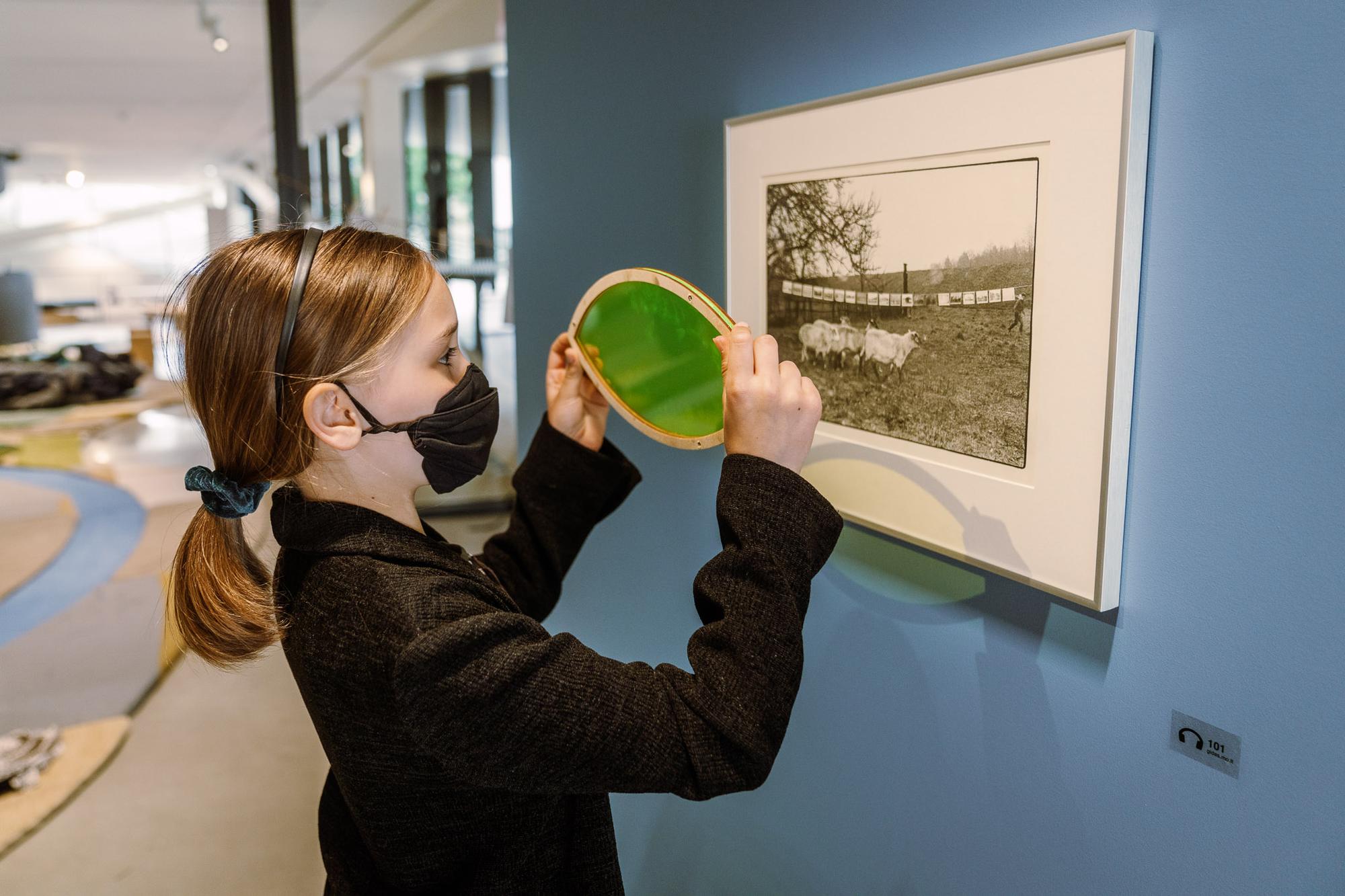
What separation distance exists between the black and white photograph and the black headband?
605 millimetres

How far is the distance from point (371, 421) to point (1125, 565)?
78 centimetres

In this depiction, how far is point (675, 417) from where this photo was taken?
1207mm

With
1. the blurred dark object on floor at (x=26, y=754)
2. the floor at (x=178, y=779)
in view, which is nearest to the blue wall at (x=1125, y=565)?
the floor at (x=178, y=779)

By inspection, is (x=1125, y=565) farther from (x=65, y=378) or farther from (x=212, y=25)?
(x=65, y=378)

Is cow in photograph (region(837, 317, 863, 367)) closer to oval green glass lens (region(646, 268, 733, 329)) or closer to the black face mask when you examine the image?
oval green glass lens (region(646, 268, 733, 329))

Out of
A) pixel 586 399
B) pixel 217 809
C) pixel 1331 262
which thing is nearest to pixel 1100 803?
pixel 1331 262

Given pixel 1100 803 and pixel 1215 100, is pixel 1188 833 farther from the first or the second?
pixel 1215 100

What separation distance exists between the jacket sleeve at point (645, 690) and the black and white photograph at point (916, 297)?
239mm

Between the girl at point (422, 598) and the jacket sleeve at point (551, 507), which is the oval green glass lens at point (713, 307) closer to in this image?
the girl at point (422, 598)

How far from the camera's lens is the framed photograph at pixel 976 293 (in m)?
0.87

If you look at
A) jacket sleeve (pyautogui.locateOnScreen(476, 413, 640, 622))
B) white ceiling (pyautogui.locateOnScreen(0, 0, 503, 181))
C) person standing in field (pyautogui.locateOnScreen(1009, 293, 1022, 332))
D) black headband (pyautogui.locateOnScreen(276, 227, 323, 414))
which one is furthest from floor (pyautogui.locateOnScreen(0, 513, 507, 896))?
white ceiling (pyautogui.locateOnScreen(0, 0, 503, 181))

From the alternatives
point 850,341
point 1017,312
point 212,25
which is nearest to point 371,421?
point 850,341

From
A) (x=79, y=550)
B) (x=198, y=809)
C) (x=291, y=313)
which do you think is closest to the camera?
(x=291, y=313)

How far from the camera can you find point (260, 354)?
97cm
